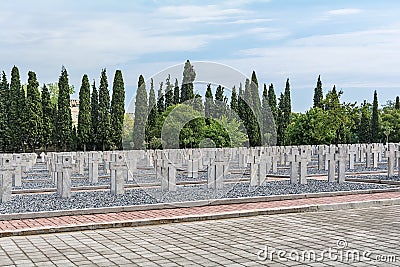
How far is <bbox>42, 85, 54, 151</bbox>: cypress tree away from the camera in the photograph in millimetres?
47781

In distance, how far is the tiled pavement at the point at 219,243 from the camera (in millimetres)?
7418

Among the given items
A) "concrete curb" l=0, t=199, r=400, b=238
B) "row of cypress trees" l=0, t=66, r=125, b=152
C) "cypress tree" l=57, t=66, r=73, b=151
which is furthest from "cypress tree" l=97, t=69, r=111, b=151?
"concrete curb" l=0, t=199, r=400, b=238

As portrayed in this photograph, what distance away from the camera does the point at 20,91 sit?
4838cm

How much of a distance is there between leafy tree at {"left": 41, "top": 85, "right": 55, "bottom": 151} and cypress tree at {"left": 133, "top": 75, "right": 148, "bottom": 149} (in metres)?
28.6

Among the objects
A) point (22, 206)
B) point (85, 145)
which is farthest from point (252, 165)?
point (85, 145)

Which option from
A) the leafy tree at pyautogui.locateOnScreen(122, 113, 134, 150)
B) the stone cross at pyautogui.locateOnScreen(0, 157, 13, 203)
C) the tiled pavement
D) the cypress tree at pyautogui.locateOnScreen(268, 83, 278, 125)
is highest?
the cypress tree at pyautogui.locateOnScreen(268, 83, 278, 125)

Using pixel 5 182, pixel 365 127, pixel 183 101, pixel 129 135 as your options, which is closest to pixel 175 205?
pixel 5 182

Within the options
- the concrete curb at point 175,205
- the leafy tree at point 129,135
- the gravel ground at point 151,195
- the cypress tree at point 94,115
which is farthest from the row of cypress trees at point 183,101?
the cypress tree at point 94,115

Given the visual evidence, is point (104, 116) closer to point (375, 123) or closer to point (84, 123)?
point (84, 123)

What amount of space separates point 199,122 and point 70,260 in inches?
545

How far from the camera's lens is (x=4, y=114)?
1898 inches

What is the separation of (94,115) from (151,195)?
3686cm

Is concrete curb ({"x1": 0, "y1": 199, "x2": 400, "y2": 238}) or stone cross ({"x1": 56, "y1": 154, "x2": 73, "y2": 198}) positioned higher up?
stone cross ({"x1": 56, "y1": 154, "x2": 73, "y2": 198})

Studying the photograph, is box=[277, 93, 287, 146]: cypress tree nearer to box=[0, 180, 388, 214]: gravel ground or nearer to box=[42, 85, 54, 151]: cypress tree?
box=[42, 85, 54, 151]: cypress tree
